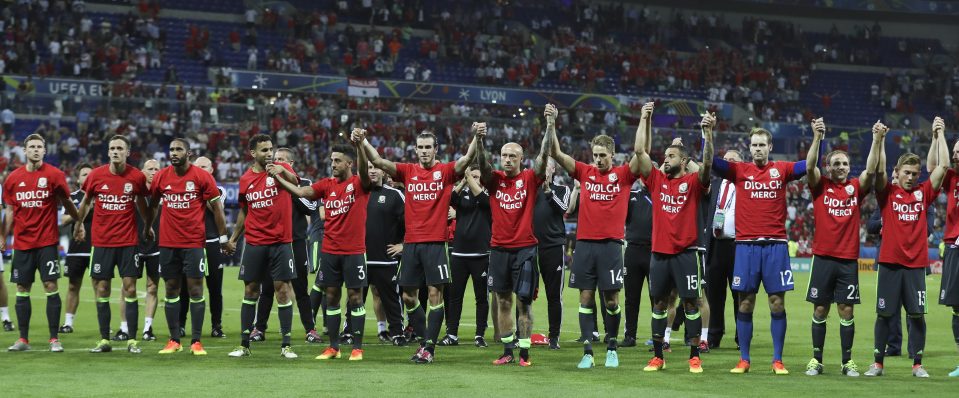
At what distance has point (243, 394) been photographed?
400 inches

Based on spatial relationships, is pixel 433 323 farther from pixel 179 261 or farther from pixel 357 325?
pixel 179 261

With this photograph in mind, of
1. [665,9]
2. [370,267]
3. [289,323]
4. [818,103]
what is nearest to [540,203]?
[370,267]

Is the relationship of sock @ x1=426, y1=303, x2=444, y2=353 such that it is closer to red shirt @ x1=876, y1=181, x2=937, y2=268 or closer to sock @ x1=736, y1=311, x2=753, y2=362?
sock @ x1=736, y1=311, x2=753, y2=362

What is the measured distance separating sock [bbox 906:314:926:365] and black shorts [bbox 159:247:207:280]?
790 centimetres

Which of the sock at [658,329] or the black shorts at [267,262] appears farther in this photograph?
the black shorts at [267,262]

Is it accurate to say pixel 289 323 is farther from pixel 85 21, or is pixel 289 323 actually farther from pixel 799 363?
pixel 85 21

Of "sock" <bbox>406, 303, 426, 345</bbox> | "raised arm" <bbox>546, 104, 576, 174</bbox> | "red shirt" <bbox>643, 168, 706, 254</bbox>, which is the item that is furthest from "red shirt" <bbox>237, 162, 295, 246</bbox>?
Answer: "red shirt" <bbox>643, 168, 706, 254</bbox>

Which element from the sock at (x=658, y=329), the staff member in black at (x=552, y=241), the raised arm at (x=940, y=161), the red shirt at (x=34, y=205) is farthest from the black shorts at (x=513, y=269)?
the red shirt at (x=34, y=205)

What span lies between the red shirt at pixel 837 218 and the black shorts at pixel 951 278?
55.1 inches

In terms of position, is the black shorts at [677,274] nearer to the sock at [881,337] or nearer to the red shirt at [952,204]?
the sock at [881,337]

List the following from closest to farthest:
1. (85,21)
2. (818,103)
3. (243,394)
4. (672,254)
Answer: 1. (243,394)
2. (672,254)
3. (85,21)
4. (818,103)

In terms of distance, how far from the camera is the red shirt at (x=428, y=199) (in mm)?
12992

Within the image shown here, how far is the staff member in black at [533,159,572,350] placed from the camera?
1406cm

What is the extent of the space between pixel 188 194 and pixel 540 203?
4343 millimetres
